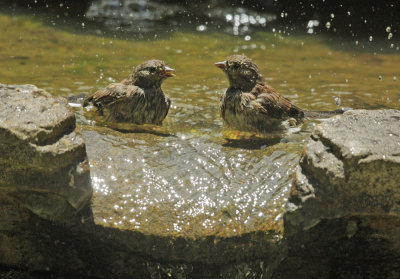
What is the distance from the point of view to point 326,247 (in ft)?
12.0

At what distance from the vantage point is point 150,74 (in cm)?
610

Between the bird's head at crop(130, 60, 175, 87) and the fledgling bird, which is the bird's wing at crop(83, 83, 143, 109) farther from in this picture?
the fledgling bird

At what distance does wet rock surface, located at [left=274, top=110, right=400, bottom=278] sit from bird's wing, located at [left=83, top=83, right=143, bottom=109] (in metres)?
2.91

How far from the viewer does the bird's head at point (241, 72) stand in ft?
18.8

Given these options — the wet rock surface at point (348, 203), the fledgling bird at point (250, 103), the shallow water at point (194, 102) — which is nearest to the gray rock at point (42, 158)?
the shallow water at point (194, 102)

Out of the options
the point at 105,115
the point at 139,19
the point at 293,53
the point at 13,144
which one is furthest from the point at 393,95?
the point at 139,19

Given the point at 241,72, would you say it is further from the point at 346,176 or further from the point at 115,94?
the point at 346,176

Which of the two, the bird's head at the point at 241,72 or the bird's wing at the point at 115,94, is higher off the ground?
the bird's head at the point at 241,72

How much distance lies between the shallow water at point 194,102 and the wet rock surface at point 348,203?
0.93 feet

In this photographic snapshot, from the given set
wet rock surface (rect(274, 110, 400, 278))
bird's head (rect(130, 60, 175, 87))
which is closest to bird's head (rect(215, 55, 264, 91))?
bird's head (rect(130, 60, 175, 87))

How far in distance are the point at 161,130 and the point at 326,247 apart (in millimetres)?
2747

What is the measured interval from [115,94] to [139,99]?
0.97 feet

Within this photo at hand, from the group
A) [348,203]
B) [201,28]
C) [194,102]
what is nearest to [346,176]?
[348,203]

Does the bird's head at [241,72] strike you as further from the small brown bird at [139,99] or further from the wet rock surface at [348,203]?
the wet rock surface at [348,203]
